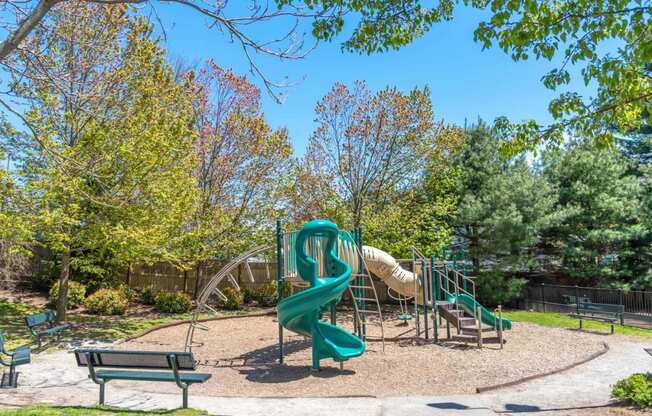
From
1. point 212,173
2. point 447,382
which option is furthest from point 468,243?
point 447,382

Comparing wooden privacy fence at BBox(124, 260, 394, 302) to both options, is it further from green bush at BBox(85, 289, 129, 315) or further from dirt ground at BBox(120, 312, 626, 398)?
dirt ground at BBox(120, 312, 626, 398)

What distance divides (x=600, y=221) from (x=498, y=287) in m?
5.81

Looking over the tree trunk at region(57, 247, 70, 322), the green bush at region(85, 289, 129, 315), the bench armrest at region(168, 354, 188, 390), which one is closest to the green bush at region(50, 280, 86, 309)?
the green bush at region(85, 289, 129, 315)

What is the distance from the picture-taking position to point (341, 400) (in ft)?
24.2

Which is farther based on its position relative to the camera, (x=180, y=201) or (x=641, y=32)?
(x=180, y=201)

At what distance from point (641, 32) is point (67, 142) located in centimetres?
1446

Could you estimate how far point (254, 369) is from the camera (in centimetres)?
1024

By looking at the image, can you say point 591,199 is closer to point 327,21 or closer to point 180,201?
point 180,201

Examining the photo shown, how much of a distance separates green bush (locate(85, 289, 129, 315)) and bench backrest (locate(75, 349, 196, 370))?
11.0 metres

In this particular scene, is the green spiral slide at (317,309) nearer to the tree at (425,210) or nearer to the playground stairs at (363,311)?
the playground stairs at (363,311)

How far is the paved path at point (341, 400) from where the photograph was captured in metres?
6.77

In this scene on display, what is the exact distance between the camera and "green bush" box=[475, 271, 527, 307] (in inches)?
896

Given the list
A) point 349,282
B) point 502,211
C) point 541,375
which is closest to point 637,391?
point 541,375

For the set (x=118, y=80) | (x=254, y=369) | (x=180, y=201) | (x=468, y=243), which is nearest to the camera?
(x=254, y=369)
